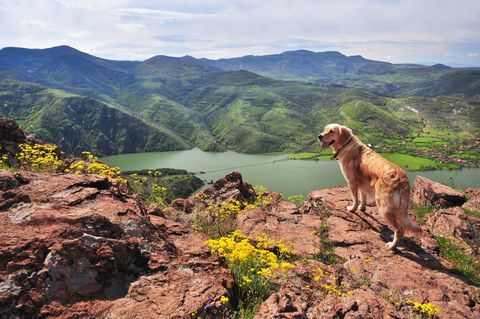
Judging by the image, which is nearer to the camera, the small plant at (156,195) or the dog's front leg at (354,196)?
the small plant at (156,195)

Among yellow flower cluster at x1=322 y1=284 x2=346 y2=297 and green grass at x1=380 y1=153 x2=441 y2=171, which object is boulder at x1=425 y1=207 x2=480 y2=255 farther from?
green grass at x1=380 y1=153 x2=441 y2=171

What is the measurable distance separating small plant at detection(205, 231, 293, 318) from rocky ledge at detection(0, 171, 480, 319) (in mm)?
243

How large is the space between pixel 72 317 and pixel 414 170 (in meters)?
168

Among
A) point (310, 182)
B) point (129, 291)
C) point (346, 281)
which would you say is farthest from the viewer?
point (310, 182)

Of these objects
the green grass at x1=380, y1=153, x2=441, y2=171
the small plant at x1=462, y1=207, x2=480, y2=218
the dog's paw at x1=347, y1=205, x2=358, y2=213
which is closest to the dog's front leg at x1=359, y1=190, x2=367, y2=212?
the dog's paw at x1=347, y1=205, x2=358, y2=213

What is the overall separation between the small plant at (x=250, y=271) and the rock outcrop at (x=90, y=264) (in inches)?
12.8

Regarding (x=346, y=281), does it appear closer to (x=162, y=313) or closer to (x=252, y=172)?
(x=162, y=313)

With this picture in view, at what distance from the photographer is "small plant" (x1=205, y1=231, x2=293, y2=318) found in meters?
5.49

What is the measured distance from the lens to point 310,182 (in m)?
138

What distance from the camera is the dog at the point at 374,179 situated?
9461 mm

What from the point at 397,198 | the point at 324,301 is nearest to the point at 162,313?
the point at 324,301

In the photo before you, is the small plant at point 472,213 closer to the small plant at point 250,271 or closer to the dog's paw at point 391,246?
the dog's paw at point 391,246

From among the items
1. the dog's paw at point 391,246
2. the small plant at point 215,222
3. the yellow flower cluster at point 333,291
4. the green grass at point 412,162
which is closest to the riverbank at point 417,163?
the green grass at point 412,162

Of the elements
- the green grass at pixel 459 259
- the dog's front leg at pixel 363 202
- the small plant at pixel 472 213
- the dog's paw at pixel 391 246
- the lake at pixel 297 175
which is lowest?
the lake at pixel 297 175
